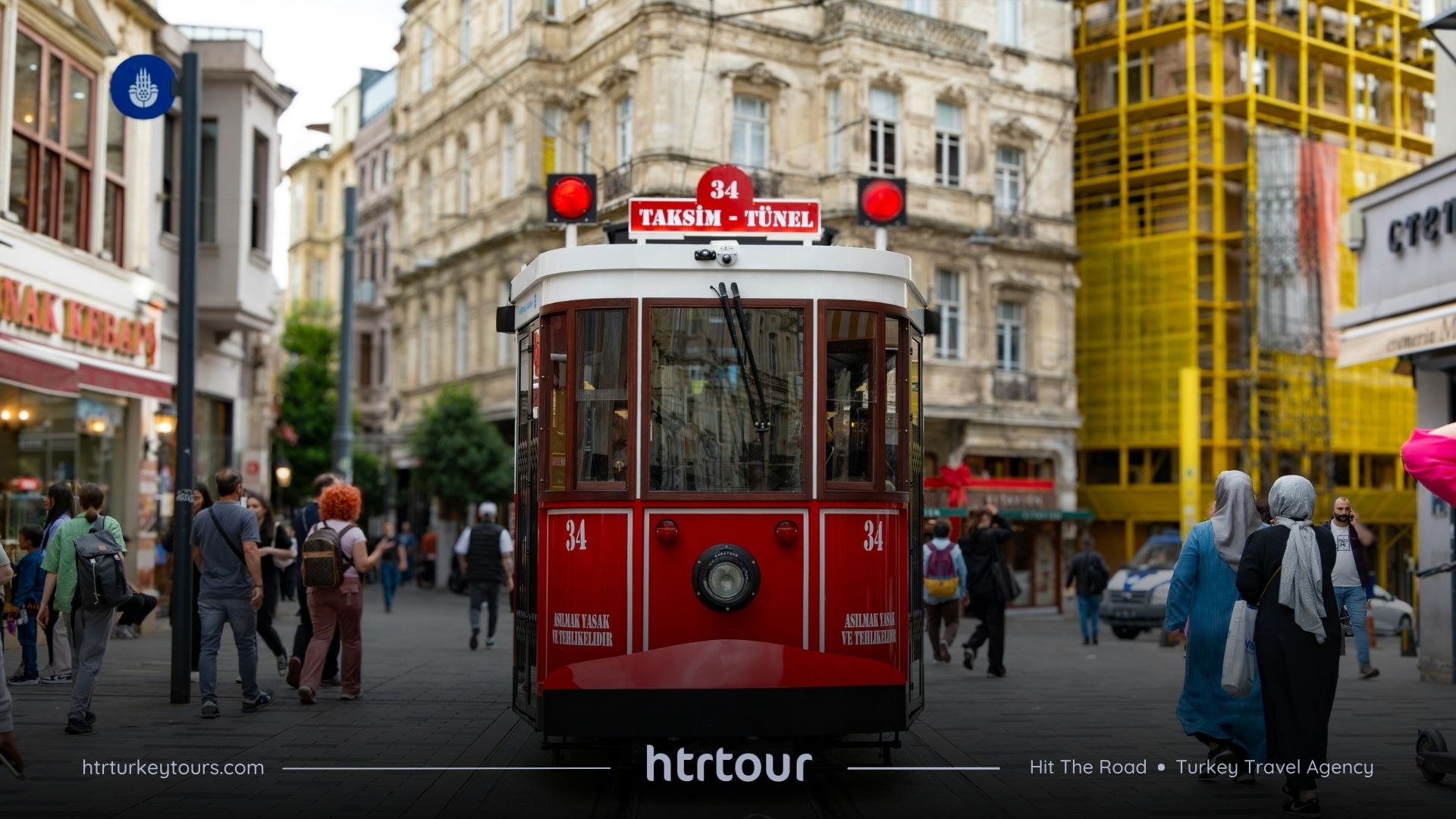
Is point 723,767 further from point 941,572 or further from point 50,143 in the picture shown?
point 50,143

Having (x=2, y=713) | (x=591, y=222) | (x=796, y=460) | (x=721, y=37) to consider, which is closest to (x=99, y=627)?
(x=2, y=713)

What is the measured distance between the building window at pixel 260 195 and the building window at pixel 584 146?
11021mm

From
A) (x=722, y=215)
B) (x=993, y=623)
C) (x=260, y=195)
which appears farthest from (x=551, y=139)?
(x=722, y=215)

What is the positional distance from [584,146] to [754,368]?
1184 inches

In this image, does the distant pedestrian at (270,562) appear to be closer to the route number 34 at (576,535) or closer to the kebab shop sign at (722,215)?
the route number 34 at (576,535)

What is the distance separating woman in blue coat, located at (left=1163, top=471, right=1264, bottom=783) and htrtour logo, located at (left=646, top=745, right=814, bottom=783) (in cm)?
229

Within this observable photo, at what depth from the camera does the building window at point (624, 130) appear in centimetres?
3653

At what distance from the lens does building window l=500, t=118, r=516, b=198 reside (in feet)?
133

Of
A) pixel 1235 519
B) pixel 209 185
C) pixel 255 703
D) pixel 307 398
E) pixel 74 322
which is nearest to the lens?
pixel 1235 519

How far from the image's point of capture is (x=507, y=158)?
134ft

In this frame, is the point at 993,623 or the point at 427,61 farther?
the point at 427,61

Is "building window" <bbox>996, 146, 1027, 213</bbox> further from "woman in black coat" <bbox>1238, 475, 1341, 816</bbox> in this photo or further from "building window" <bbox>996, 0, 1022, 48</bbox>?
"woman in black coat" <bbox>1238, 475, 1341, 816</bbox>

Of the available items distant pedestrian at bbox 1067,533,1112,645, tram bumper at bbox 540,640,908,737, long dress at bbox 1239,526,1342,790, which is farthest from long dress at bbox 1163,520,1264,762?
distant pedestrian at bbox 1067,533,1112,645

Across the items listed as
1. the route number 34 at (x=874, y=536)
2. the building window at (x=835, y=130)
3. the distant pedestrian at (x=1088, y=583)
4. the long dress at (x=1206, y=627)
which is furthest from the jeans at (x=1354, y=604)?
the building window at (x=835, y=130)
